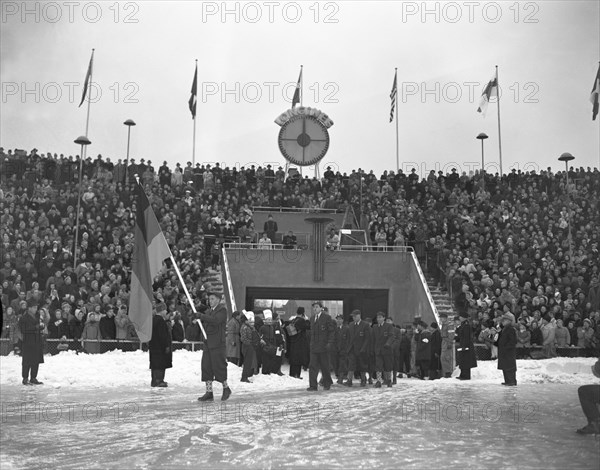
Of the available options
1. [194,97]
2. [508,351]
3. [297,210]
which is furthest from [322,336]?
[194,97]

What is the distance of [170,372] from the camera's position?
733 inches

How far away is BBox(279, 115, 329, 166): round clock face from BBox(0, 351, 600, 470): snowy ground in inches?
895

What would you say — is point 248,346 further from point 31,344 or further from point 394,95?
point 394,95

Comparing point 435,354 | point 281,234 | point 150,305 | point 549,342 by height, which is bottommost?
point 435,354

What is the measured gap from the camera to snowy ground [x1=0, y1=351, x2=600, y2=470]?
27.1ft

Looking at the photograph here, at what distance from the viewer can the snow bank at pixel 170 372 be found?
17.1 meters

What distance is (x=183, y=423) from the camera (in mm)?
10656

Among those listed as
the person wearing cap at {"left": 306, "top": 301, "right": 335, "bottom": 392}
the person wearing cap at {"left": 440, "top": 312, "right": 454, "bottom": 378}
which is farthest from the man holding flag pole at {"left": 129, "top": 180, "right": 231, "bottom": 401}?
the person wearing cap at {"left": 440, "top": 312, "right": 454, "bottom": 378}

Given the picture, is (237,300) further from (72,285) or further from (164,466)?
(164,466)

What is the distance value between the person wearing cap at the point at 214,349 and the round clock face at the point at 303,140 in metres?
26.1

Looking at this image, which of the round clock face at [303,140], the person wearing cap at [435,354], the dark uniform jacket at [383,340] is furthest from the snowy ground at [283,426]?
the round clock face at [303,140]

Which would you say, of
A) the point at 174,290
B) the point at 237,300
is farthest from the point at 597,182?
the point at 174,290

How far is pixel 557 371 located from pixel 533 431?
11839 mm

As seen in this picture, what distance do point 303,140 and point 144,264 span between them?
2646 centimetres
